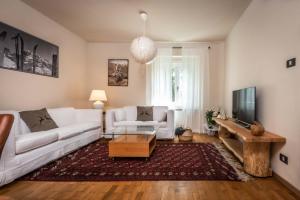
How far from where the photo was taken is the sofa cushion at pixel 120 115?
5.14 m

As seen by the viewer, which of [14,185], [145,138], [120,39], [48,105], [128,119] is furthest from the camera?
[120,39]

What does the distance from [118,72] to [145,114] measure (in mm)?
1739

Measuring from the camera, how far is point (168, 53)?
6.20 meters

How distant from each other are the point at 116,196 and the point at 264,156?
183 centimetres

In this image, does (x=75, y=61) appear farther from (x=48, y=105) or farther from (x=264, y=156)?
(x=264, y=156)

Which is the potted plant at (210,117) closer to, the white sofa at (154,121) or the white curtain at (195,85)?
the white curtain at (195,85)

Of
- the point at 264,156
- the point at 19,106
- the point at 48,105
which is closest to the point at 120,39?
the point at 48,105

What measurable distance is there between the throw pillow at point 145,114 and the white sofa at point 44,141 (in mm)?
980

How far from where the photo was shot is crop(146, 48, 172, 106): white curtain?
617cm

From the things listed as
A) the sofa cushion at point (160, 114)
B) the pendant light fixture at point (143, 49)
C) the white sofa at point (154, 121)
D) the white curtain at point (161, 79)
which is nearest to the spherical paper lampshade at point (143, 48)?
the pendant light fixture at point (143, 49)

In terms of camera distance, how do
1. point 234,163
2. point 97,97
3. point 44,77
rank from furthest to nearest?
1. point 97,97
2. point 44,77
3. point 234,163

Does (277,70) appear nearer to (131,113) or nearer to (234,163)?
(234,163)

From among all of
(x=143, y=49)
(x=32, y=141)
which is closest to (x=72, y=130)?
(x=32, y=141)

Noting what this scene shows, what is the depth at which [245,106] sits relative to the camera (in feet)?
11.2
